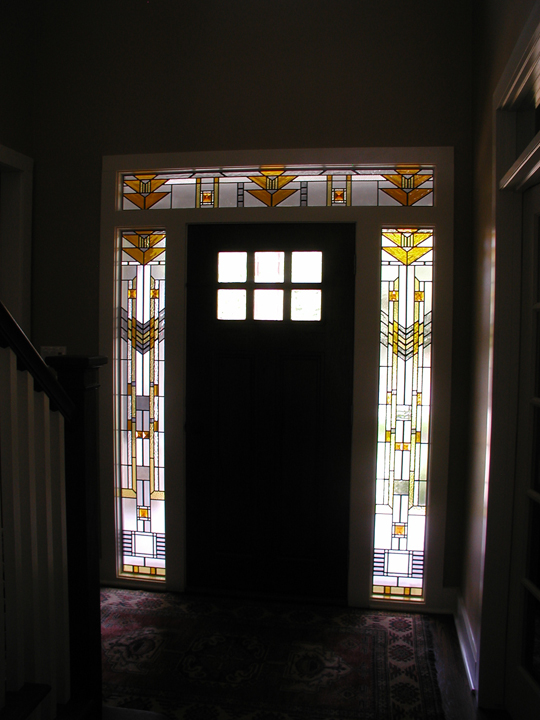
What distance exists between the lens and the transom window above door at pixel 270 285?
2.64 metres

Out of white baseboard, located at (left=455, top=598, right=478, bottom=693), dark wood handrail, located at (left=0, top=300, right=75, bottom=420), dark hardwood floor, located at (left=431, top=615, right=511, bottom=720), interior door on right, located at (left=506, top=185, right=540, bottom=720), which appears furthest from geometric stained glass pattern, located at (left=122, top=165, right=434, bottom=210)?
dark hardwood floor, located at (left=431, top=615, right=511, bottom=720)

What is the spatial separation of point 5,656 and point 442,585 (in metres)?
2.10

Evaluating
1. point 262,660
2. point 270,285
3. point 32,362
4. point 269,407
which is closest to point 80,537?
point 32,362

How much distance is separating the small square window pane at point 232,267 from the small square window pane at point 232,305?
3.0 inches

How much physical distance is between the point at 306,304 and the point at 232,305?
423 mm

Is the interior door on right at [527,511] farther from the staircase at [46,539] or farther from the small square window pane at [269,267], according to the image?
the staircase at [46,539]

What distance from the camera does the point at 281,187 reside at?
8.76ft

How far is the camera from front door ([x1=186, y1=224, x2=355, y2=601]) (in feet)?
8.64

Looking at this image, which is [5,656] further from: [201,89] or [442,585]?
[201,89]

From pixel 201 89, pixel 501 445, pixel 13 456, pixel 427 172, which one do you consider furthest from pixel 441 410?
pixel 201 89

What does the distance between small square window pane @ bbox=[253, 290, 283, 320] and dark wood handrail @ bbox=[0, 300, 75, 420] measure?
129 cm

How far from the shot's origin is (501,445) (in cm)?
189

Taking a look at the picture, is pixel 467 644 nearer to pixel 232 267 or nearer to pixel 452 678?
pixel 452 678

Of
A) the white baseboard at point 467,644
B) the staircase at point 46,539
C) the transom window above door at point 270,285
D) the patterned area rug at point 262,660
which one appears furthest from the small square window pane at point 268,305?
the white baseboard at point 467,644
